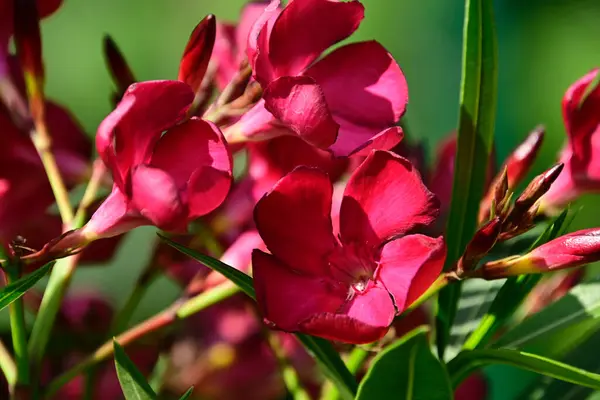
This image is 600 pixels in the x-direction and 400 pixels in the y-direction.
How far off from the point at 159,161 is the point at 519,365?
26 centimetres

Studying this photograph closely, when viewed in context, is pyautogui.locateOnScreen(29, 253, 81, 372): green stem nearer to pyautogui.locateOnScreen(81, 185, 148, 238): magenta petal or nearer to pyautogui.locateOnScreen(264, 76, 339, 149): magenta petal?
pyautogui.locateOnScreen(81, 185, 148, 238): magenta petal

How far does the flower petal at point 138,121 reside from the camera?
20.7 inches

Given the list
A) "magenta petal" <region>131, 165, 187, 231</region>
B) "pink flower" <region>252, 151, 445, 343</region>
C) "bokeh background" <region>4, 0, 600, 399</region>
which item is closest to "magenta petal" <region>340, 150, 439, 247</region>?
"pink flower" <region>252, 151, 445, 343</region>

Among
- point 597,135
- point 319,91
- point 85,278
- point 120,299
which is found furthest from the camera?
point 85,278

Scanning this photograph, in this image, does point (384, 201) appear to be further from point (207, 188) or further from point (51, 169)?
point (51, 169)

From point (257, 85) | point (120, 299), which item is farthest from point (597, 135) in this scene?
point (120, 299)

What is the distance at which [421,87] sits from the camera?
8.30 ft

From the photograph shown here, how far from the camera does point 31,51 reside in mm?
662

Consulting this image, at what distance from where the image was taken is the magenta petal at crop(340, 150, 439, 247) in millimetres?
529

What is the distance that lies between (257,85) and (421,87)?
1.98 meters

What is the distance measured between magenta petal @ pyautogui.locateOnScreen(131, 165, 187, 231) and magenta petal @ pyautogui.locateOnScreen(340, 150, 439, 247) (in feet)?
0.35

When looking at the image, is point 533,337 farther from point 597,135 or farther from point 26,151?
point 26,151

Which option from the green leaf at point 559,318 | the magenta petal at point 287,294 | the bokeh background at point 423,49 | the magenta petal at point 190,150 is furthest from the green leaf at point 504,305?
the bokeh background at point 423,49

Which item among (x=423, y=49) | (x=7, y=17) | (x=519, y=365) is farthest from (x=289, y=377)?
(x=423, y=49)
